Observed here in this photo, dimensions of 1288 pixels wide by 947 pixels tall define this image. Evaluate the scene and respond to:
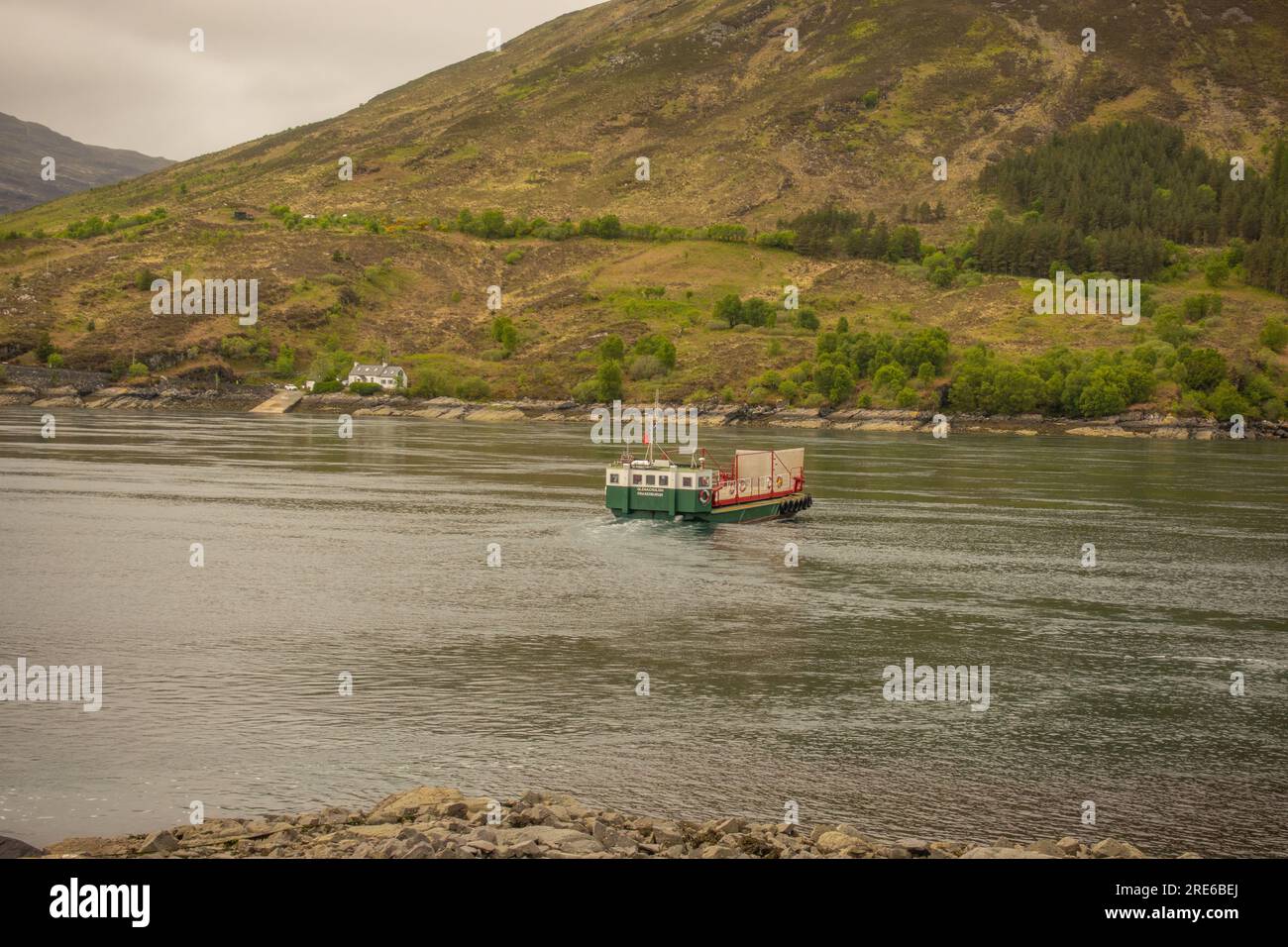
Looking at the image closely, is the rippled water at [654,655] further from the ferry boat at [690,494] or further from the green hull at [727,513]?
the ferry boat at [690,494]

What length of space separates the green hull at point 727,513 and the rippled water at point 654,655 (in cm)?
128

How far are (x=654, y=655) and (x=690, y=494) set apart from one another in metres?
35.7

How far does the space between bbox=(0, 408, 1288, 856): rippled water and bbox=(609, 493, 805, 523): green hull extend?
1280mm

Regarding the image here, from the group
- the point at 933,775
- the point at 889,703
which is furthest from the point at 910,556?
the point at 933,775

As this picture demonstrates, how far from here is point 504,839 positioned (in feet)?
71.9

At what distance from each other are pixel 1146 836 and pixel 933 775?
5268 mm

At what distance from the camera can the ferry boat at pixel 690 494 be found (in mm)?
78188

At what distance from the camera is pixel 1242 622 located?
164ft
